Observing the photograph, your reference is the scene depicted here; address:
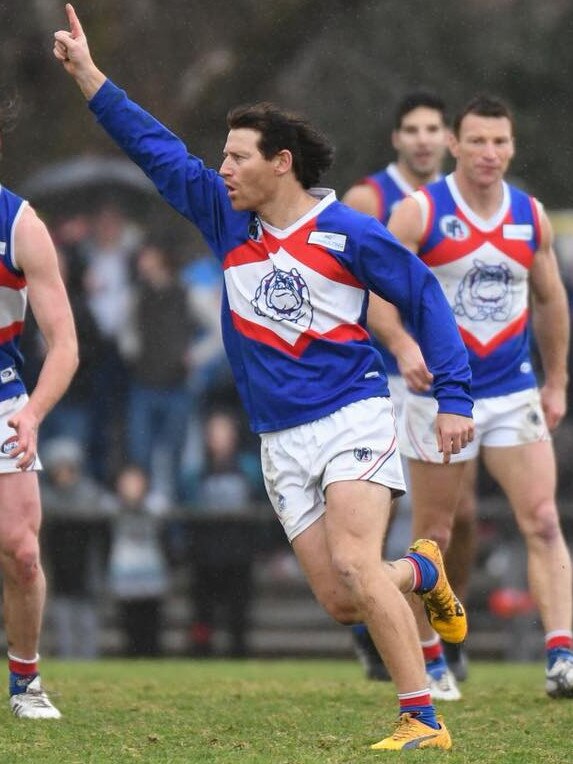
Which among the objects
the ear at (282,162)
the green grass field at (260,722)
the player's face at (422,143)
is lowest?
the green grass field at (260,722)

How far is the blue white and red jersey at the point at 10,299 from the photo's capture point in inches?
273

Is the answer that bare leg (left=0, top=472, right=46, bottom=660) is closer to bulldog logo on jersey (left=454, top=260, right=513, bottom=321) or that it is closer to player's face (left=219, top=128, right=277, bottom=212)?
player's face (left=219, top=128, right=277, bottom=212)

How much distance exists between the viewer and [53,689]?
8531 millimetres

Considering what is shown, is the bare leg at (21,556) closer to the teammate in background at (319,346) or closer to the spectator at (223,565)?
the teammate in background at (319,346)

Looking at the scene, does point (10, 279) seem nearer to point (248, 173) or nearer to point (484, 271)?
point (248, 173)

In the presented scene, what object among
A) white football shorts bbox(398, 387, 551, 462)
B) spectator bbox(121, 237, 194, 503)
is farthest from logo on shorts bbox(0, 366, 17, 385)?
spectator bbox(121, 237, 194, 503)

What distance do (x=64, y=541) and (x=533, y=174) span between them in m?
4.95

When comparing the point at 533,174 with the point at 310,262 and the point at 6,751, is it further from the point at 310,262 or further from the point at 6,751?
the point at 6,751

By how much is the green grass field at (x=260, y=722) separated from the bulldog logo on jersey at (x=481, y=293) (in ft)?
5.58

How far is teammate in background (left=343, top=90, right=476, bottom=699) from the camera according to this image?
8703 millimetres

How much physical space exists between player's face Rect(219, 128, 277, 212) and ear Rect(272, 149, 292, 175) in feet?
0.07

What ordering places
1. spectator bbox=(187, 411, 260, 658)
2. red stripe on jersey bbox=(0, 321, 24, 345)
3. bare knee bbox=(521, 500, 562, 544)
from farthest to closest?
spectator bbox=(187, 411, 260, 658)
bare knee bbox=(521, 500, 562, 544)
red stripe on jersey bbox=(0, 321, 24, 345)

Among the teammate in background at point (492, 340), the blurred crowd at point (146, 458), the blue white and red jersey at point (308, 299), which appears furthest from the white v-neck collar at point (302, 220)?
the blurred crowd at point (146, 458)

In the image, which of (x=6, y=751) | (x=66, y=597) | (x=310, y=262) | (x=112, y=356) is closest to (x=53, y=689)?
(x=6, y=751)
